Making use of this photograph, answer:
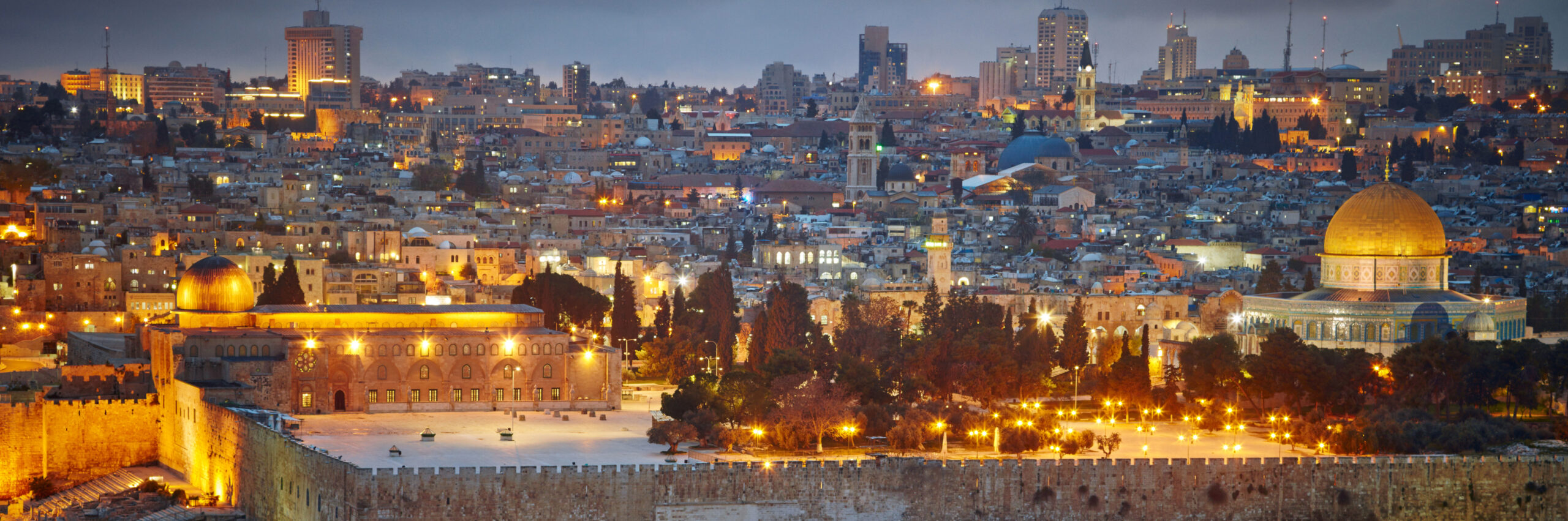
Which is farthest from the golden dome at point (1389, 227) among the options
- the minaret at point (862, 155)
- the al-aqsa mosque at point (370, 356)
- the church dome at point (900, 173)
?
the church dome at point (900, 173)

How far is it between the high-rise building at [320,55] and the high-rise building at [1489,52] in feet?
241

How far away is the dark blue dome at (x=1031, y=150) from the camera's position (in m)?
128

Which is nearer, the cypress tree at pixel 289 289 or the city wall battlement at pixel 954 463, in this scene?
the city wall battlement at pixel 954 463

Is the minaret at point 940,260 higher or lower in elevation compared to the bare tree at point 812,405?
higher

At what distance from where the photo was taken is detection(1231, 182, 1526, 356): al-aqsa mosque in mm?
57656

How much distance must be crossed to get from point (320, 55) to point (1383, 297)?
12200 centimetres

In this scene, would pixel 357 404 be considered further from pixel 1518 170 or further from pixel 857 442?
pixel 1518 170

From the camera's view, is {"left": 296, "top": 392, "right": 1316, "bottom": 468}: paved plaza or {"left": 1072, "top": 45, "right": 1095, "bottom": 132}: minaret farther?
{"left": 1072, "top": 45, "right": 1095, "bottom": 132}: minaret

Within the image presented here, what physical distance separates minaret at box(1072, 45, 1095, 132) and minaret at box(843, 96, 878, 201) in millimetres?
32572

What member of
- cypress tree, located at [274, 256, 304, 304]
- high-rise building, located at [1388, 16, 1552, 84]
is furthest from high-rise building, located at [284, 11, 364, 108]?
cypress tree, located at [274, 256, 304, 304]

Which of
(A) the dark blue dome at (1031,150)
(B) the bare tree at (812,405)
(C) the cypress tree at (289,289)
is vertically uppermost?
(A) the dark blue dome at (1031,150)

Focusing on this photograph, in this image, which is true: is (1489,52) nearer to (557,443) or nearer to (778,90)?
(778,90)

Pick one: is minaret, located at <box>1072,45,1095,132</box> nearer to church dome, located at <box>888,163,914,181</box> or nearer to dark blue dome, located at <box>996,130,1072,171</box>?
dark blue dome, located at <box>996,130,1072,171</box>

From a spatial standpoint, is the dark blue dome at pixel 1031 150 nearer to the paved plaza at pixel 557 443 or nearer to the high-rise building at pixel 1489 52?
the high-rise building at pixel 1489 52
